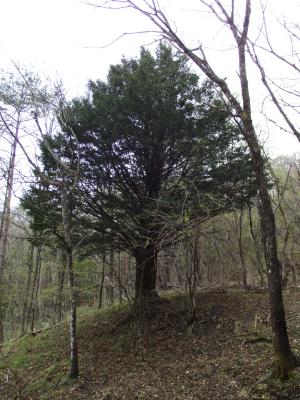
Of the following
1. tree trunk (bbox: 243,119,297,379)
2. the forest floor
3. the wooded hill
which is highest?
the wooded hill

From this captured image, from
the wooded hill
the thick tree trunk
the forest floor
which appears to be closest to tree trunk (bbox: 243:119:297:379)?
the forest floor

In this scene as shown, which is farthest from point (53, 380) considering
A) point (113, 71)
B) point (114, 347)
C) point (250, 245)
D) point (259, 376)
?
point (250, 245)

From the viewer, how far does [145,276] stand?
394 inches

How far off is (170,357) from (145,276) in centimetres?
283

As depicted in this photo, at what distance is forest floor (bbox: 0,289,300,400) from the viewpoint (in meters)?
5.61

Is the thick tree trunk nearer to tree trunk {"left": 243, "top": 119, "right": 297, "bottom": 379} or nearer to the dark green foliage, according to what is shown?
the dark green foliage

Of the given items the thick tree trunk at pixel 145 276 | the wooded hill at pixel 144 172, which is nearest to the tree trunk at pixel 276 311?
the wooded hill at pixel 144 172

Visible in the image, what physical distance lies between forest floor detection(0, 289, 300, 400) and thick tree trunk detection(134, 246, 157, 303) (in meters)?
0.52

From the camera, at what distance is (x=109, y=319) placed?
10797mm

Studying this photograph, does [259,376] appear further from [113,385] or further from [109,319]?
[109,319]

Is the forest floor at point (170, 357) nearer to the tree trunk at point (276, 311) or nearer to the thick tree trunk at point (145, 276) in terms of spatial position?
the tree trunk at point (276, 311)

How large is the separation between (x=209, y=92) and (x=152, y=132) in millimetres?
1854

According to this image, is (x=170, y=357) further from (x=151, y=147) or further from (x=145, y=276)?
(x=151, y=147)

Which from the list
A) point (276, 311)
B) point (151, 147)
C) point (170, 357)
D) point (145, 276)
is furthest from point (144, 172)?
point (276, 311)
